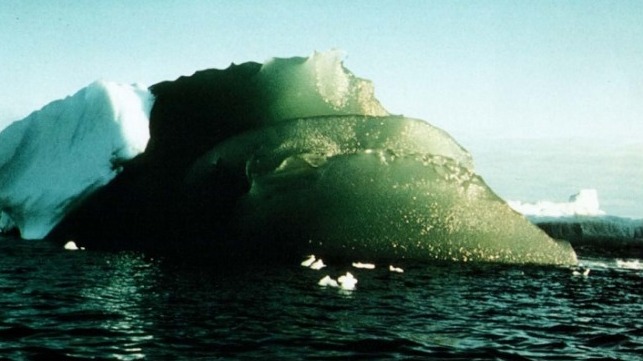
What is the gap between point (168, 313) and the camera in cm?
697

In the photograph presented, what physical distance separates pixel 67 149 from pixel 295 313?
11.1 metres

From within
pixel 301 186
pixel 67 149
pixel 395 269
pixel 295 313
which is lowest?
pixel 295 313

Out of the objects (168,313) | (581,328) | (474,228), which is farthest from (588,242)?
(168,313)

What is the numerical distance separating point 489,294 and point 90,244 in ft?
30.3

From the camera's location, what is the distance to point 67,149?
54.1 feet

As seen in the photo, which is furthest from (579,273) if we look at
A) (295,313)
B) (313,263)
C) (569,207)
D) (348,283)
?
(569,207)

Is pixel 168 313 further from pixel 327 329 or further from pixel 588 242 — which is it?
pixel 588 242

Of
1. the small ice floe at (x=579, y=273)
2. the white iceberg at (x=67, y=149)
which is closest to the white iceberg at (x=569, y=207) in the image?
the small ice floe at (x=579, y=273)

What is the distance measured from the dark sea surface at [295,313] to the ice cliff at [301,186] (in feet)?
3.99

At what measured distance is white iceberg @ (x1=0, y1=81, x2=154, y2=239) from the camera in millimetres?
15375

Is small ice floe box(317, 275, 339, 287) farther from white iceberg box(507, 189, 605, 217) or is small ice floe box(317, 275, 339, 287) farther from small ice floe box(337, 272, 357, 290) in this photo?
white iceberg box(507, 189, 605, 217)

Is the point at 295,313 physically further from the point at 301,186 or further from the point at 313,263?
the point at 301,186

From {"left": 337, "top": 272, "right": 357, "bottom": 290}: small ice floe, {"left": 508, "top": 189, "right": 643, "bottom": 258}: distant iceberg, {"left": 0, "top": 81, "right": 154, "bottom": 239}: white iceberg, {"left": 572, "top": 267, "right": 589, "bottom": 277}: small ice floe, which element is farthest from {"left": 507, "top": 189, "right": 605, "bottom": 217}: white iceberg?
{"left": 337, "top": 272, "right": 357, "bottom": 290}: small ice floe

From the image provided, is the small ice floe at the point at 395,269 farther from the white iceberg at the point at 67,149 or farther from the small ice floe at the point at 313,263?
the white iceberg at the point at 67,149
